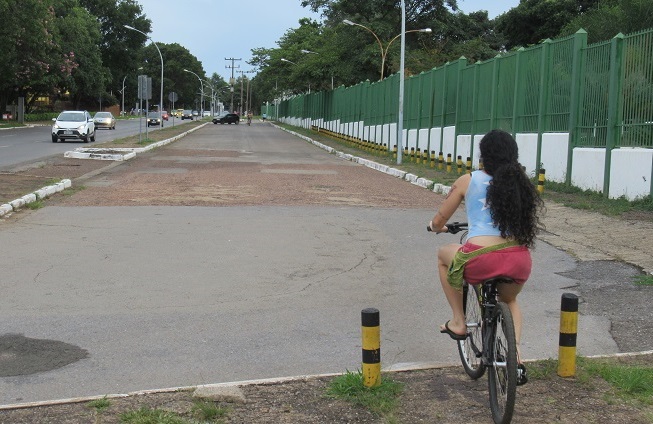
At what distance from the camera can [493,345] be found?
4.20 metres

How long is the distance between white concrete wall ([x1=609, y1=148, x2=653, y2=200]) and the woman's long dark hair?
9.92m

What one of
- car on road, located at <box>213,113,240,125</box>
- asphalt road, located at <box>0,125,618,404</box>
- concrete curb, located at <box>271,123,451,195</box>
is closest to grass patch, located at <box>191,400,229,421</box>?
asphalt road, located at <box>0,125,618,404</box>

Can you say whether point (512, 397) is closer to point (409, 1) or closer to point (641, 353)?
point (641, 353)

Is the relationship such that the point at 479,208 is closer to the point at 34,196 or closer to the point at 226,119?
the point at 34,196

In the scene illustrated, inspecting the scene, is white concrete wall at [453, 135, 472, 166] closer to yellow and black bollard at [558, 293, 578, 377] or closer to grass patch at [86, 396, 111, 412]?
yellow and black bollard at [558, 293, 578, 377]

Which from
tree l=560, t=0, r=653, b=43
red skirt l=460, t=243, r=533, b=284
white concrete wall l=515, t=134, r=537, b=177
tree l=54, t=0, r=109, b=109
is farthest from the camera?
tree l=54, t=0, r=109, b=109

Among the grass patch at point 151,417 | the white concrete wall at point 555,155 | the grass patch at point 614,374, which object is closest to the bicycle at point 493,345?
the grass patch at point 614,374

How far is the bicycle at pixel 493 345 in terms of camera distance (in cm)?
389

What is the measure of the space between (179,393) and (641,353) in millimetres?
3146

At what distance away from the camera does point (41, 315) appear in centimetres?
642

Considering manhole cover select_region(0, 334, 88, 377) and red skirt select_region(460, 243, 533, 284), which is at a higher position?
red skirt select_region(460, 243, 533, 284)

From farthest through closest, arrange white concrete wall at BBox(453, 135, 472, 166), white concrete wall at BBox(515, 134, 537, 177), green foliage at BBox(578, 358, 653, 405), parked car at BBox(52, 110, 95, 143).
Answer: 1. parked car at BBox(52, 110, 95, 143)
2. white concrete wall at BBox(453, 135, 472, 166)
3. white concrete wall at BBox(515, 134, 537, 177)
4. green foliage at BBox(578, 358, 653, 405)

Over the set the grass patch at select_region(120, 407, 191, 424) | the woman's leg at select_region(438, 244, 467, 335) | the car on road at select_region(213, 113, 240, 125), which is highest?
the car on road at select_region(213, 113, 240, 125)

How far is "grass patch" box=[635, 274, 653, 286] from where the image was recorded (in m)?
7.74
